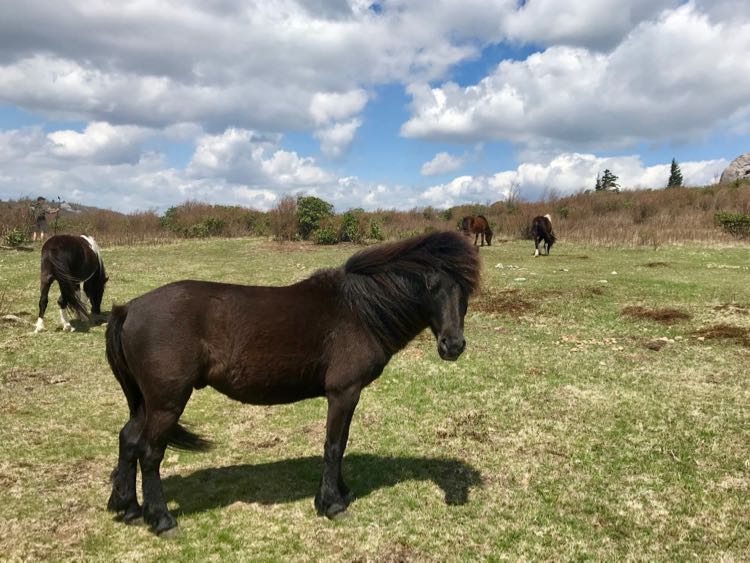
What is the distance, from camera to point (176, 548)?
160 inches

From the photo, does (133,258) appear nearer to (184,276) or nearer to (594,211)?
(184,276)

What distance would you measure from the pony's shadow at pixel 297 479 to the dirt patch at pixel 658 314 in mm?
8198

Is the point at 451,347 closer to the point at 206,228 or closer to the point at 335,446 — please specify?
the point at 335,446

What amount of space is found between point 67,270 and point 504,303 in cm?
1031

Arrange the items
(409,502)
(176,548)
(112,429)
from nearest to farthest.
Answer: (176,548) < (409,502) < (112,429)

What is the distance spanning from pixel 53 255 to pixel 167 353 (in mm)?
8687

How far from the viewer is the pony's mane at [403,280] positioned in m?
4.47

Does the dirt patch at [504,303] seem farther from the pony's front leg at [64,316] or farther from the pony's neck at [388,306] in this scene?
the pony's front leg at [64,316]

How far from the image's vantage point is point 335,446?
Result: 179 inches

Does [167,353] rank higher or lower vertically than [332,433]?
higher

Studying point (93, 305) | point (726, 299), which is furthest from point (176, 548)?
point (726, 299)

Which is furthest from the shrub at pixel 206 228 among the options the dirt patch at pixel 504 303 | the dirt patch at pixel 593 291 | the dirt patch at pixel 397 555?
the dirt patch at pixel 397 555

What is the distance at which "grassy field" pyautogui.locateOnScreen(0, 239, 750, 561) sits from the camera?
4180 mm

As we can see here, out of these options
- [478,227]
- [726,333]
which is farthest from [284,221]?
[726,333]
